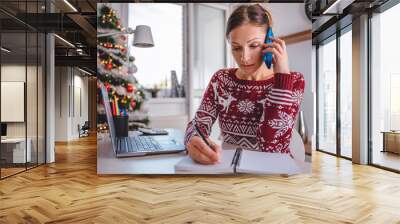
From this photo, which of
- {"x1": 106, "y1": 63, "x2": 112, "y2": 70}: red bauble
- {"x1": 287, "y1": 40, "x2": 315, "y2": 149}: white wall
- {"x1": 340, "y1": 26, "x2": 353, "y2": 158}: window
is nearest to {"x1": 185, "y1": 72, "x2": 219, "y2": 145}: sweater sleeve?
{"x1": 287, "y1": 40, "x2": 315, "y2": 149}: white wall

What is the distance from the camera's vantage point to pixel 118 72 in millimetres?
5379

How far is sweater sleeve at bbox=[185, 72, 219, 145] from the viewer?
5.34 meters

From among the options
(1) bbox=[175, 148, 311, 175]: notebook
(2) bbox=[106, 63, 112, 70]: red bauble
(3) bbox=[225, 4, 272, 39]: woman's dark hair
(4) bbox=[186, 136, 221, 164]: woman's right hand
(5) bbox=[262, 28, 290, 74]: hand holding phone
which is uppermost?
(3) bbox=[225, 4, 272, 39]: woman's dark hair

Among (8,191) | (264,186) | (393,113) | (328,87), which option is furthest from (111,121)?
(328,87)

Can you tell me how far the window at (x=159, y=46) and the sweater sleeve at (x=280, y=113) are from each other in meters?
1.38

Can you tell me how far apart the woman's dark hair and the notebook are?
1.81 metres

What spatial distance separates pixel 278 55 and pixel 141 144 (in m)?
2.33

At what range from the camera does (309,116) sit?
541 centimetres

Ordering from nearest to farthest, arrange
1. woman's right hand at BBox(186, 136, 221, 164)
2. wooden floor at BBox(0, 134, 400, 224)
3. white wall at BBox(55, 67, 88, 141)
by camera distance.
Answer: wooden floor at BBox(0, 134, 400, 224) → woman's right hand at BBox(186, 136, 221, 164) → white wall at BBox(55, 67, 88, 141)

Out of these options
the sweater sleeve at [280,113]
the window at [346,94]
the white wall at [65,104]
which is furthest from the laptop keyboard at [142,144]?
the white wall at [65,104]

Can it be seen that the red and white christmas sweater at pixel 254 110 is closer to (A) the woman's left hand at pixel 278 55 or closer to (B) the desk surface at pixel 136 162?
(A) the woman's left hand at pixel 278 55

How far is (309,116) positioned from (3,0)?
480 centimetres

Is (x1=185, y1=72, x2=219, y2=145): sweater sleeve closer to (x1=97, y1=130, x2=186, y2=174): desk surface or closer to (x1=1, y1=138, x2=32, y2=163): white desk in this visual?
(x1=97, y1=130, x2=186, y2=174): desk surface

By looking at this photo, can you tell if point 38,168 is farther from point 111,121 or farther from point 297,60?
point 297,60
